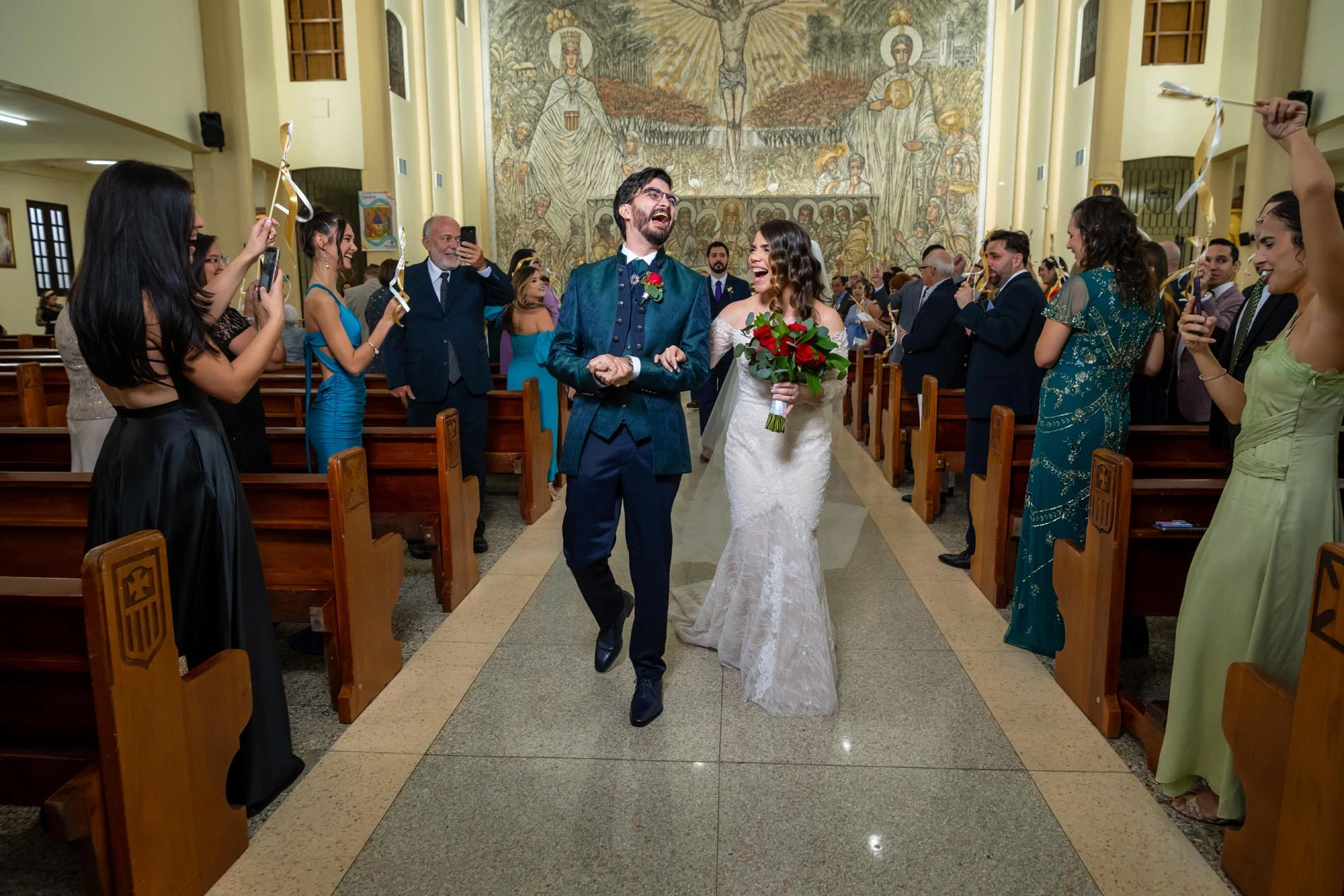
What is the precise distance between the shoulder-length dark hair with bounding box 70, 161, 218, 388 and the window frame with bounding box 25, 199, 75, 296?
1487 cm

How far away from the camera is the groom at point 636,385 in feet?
9.63

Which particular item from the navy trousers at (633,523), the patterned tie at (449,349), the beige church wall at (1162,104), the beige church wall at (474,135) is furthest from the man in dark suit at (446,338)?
the beige church wall at (474,135)

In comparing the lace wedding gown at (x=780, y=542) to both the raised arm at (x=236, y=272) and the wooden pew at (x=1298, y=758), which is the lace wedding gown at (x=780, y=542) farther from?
the raised arm at (x=236, y=272)

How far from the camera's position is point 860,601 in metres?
4.36

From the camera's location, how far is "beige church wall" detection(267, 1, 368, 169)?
14406 mm

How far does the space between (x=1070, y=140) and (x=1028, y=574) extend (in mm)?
13616

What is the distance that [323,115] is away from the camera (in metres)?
14.5

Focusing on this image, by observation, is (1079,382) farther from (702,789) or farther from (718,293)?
(718,293)

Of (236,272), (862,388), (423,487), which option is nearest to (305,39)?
(862,388)

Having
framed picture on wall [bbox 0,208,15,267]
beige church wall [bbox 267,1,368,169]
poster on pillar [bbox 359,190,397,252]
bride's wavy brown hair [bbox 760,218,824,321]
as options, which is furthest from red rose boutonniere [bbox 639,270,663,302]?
framed picture on wall [bbox 0,208,15,267]

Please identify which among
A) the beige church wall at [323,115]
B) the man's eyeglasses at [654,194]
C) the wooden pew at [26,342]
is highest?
the beige church wall at [323,115]

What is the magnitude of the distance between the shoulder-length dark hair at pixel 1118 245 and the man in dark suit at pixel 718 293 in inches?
136

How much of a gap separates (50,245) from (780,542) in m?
16.7

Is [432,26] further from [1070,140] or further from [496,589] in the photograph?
[496,589]
